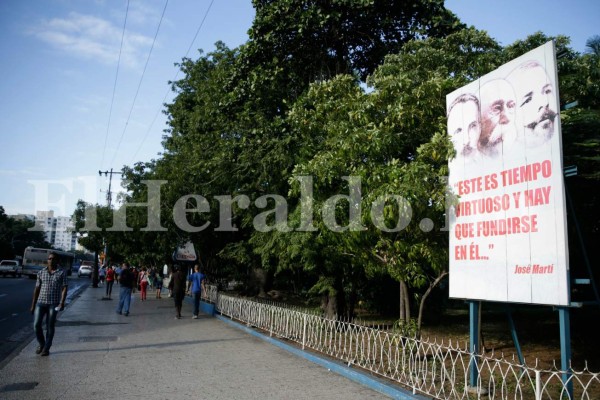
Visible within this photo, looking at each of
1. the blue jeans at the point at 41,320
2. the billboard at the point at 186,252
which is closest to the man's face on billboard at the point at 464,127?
the blue jeans at the point at 41,320

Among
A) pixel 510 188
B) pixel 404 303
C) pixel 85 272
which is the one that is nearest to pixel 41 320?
pixel 404 303

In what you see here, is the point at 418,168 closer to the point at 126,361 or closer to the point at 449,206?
the point at 449,206

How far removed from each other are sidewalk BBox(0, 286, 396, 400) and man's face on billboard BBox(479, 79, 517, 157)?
370cm

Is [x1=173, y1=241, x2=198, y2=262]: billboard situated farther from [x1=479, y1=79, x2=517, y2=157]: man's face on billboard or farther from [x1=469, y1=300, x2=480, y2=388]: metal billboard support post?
[x1=479, y1=79, x2=517, y2=157]: man's face on billboard

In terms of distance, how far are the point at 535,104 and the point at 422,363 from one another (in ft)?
12.6

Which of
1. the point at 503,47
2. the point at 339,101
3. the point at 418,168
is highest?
the point at 503,47

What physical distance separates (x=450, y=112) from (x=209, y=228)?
16.4 m

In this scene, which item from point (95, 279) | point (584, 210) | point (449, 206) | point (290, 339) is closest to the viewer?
point (449, 206)

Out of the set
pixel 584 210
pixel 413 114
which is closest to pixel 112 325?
pixel 413 114

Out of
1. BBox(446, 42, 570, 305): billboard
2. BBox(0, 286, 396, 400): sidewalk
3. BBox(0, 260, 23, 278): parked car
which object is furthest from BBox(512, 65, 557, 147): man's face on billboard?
BBox(0, 260, 23, 278): parked car

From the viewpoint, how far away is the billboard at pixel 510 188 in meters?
5.23

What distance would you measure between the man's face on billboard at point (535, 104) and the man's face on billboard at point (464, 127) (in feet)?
2.56

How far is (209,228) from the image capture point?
72.1ft

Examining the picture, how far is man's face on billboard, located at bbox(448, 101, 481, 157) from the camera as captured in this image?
6610 mm
